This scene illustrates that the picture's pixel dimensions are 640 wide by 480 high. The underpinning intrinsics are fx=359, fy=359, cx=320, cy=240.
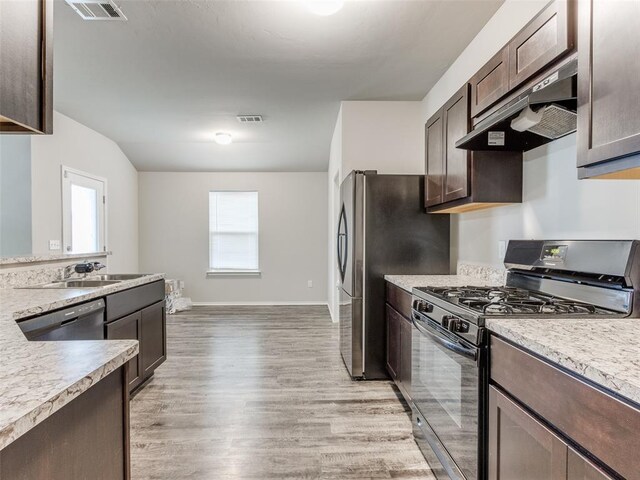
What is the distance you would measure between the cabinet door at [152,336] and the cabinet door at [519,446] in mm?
2518

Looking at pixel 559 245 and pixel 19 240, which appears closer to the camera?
pixel 559 245

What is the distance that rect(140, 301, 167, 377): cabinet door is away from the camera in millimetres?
2844

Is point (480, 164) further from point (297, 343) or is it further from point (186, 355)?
point (186, 355)

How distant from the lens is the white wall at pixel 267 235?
6.41m

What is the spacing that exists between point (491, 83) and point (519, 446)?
1.72 metres

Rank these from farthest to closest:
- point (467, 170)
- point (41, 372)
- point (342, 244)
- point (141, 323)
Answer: point (342, 244)
point (141, 323)
point (467, 170)
point (41, 372)

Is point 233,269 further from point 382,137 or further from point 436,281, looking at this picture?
point 436,281

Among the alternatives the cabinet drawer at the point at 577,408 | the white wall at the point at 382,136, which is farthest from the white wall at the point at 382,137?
the cabinet drawer at the point at 577,408

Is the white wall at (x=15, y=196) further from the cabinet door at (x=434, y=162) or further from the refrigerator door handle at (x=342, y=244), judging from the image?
the cabinet door at (x=434, y=162)

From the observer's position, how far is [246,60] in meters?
2.89

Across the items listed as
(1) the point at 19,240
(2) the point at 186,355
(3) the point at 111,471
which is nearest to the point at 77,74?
(1) the point at 19,240

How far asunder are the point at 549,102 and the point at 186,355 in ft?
12.1

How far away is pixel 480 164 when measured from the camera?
214 centimetres

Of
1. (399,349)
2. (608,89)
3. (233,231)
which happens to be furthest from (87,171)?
(608,89)
